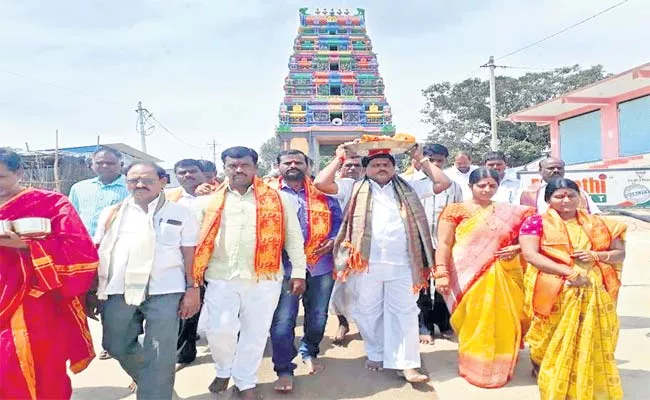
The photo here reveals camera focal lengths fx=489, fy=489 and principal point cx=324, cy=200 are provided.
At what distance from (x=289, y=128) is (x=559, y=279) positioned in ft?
80.5

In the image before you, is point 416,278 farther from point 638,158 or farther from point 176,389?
point 638,158

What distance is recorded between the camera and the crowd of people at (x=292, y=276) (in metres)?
2.38

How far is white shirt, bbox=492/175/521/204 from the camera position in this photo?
473 centimetres

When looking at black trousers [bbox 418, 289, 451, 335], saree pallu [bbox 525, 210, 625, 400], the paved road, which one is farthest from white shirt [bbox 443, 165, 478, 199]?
saree pallu [bbox 525, 210, 625, 400]

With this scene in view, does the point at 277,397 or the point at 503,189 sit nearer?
the point at 277,397

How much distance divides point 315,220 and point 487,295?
1300 mm

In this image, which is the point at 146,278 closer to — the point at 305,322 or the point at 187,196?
the point at 305,322

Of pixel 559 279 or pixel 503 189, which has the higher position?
pixel 503 189

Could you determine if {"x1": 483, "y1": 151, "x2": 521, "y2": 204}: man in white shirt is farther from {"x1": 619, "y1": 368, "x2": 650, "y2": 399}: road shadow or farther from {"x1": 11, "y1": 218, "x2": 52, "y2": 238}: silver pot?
{"x1": 11, "y1": 218, "x2": 52, "y2": 238}: silver pot

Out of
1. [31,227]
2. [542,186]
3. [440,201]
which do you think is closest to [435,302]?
[440,201]

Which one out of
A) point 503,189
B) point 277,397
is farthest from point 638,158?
point 277,397

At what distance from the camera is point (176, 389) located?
3381mm

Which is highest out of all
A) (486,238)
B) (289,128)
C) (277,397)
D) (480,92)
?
(480,92)

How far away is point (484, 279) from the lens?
131 inches
